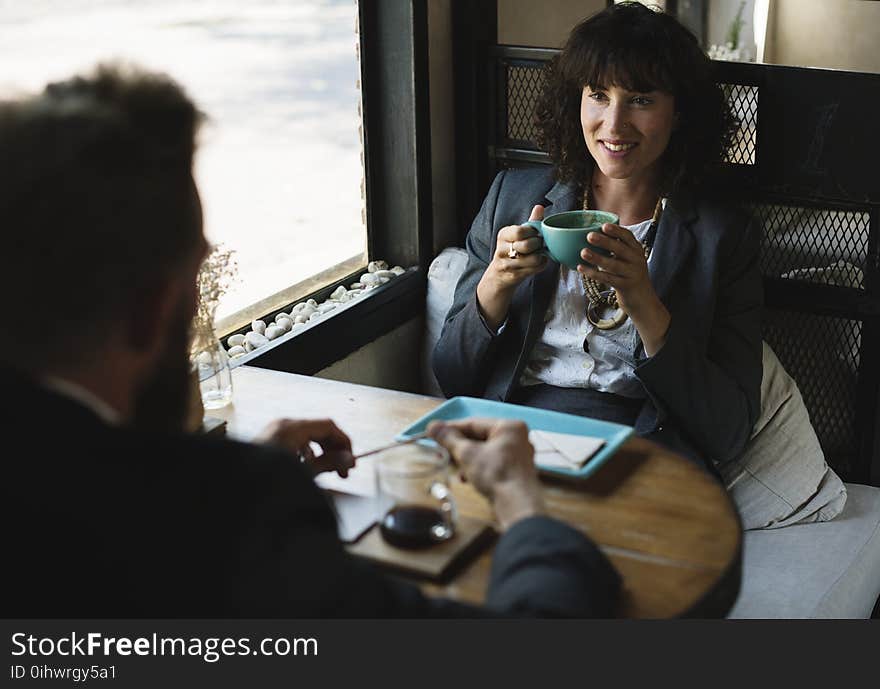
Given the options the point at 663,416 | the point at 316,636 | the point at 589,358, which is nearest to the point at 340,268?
the point at 589,358

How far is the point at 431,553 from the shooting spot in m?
1.35

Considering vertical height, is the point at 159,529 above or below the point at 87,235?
below

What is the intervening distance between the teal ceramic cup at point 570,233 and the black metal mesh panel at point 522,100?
747 millimetres

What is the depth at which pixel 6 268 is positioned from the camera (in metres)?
0.94

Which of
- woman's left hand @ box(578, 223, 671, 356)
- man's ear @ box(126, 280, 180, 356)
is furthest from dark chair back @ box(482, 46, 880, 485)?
man's ear @ box(126, 280, 180, 356)

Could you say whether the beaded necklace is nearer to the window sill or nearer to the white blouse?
the white blouse

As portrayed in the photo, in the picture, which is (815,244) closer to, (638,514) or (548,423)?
(548,423)

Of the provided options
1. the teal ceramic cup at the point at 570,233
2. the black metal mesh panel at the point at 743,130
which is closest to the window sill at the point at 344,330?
the teal ceramic cup at the point at 570,233

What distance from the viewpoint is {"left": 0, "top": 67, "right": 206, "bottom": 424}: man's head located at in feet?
3.07

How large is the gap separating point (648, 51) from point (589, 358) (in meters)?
0.60

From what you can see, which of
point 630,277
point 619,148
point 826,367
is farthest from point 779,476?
point 619,148

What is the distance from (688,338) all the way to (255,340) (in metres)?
0.88

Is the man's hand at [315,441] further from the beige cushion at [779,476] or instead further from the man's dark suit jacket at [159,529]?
the beige cushion at [779,476]

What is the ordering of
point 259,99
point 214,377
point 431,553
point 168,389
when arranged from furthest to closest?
point 259,99 → point 214,377 → point 431,553 → point 168,389
